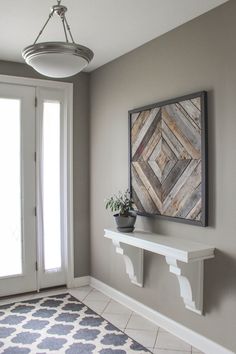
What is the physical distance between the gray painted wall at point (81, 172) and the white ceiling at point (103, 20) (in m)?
0.85

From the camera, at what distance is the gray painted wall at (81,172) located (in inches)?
171

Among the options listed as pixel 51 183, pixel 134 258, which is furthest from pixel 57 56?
pixel 51 183

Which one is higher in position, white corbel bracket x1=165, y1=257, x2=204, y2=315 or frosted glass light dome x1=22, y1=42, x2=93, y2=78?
frosted glass light dome x1=22, y1=42, x2=93, y2=78

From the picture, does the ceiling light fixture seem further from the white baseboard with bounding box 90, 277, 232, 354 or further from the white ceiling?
the white baseboard with bounding box 90, 277, 232, 354

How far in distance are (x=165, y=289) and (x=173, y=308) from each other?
170 mm

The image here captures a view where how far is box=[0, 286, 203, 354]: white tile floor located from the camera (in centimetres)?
287

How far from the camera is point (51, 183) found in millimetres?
4246

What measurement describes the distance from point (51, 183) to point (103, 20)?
1.95 m

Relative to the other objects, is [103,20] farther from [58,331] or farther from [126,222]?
[58,331]

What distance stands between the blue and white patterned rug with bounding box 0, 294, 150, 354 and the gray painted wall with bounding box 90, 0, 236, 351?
0.46 meters

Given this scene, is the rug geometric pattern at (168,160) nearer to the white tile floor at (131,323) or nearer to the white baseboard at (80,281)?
the white tile floor at (131,323)

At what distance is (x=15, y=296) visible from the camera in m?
4.05

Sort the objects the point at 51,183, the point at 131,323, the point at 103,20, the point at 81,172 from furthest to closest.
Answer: the point at 81,172
the point at 51,183
the point at 131,323
the point at 103,20

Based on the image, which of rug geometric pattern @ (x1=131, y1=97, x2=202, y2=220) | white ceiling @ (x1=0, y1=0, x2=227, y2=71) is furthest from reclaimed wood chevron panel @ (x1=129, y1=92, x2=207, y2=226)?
white ceiling @ (x1=0, y1=0, x2=227, y2=71)
